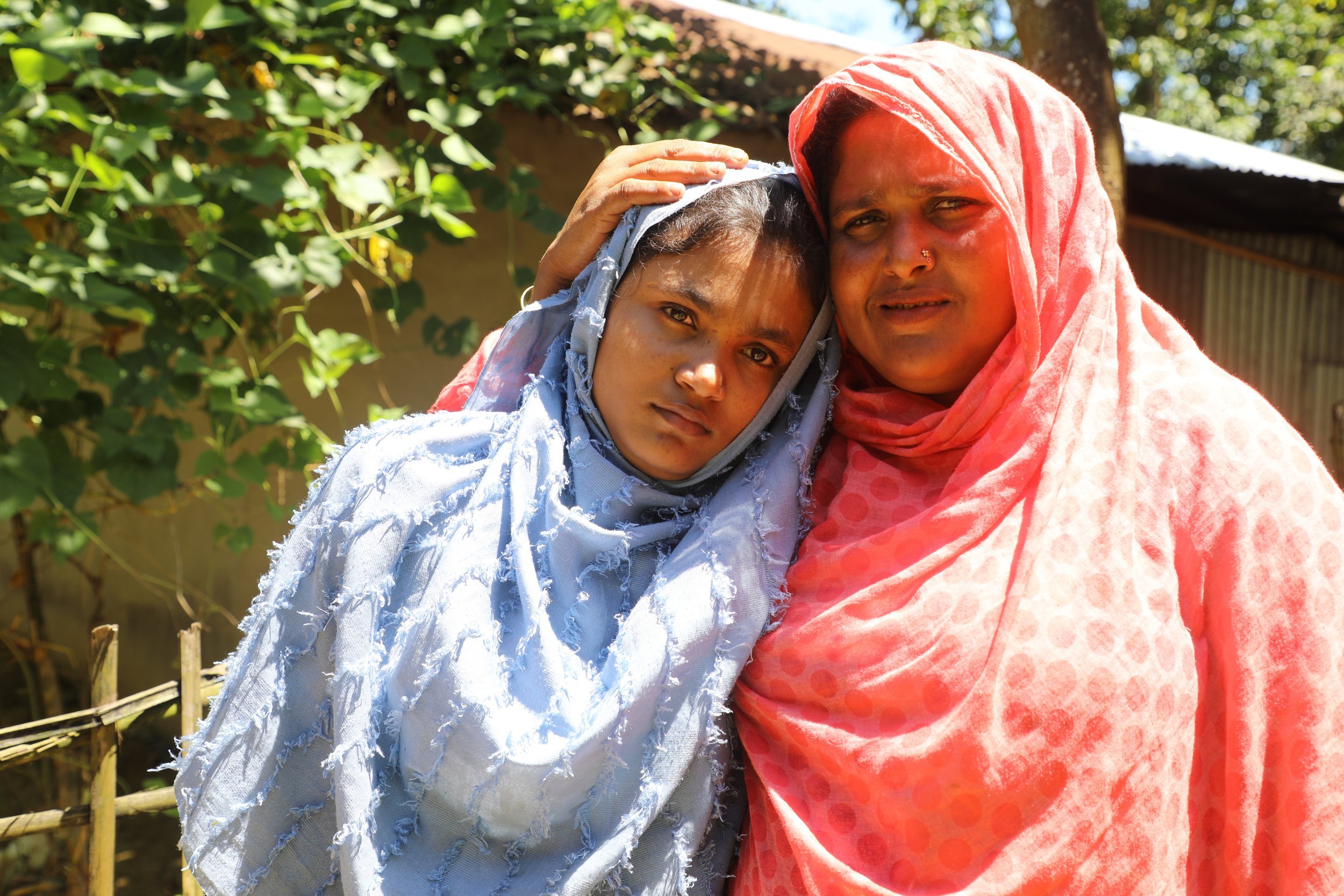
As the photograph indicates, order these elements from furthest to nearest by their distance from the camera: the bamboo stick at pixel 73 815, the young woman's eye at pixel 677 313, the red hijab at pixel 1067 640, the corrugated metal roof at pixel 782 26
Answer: the corrugated metal roof at pixel 782 26, the bamboo stick at pixel 73 815, the young woman's eye at pixel 677 313, the red hijab at pixel 1067 640

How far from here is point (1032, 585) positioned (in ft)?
4.41

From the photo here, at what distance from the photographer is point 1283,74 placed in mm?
12719

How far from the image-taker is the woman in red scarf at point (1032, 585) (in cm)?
129

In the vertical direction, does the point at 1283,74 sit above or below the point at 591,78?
below

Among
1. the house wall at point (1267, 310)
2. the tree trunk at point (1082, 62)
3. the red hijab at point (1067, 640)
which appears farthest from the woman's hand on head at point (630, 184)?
the house wall at point (1267, 310)

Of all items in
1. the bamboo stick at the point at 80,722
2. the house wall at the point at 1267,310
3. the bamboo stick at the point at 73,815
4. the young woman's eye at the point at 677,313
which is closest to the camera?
the young woman's eye at the point at 677,313

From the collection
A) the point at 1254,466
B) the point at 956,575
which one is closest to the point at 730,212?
the point at 956,575

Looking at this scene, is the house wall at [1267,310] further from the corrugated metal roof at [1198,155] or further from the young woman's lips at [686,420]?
the young woman's lips at [686,420]

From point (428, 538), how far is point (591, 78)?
232 centimetres

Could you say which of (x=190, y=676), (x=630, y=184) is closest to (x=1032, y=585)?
(x=630, y=184)

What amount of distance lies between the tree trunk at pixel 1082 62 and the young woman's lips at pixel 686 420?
211cm

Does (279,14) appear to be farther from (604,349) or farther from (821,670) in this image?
(821,670)

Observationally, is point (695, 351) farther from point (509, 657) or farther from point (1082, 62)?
point (1082, 62)

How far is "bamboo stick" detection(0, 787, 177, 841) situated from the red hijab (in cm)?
153
